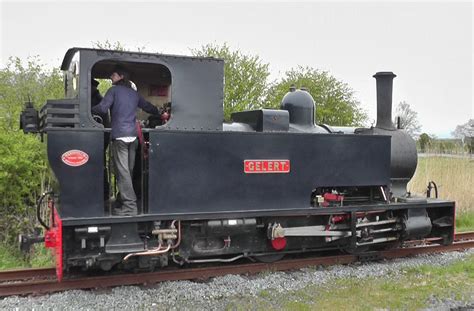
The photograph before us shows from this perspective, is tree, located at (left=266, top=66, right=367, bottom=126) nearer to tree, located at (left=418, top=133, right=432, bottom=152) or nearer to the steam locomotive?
tree, located at (left=418, top=133, right=432, bottom=152)

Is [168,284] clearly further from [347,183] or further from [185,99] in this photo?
[347,183]

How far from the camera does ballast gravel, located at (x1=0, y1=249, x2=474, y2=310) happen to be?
4652mm

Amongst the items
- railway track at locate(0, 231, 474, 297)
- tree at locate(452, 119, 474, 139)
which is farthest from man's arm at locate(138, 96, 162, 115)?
tree at locate(452, 119, 474, 139)

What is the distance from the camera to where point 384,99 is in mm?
7230

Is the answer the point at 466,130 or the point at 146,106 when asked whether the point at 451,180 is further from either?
the point at 466,130

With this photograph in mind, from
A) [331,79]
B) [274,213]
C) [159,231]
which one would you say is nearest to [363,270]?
[274,213]

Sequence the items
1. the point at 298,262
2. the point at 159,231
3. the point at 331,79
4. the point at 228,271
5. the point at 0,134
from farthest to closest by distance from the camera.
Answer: the point at 331,79
the point at 0,134
the point at 298,262
the point at 228,271
the point at 159,231

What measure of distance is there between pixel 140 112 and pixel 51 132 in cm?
200

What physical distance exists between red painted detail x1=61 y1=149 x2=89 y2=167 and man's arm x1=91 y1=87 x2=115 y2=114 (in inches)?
22.0

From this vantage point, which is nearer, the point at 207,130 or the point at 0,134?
the point at 207,130

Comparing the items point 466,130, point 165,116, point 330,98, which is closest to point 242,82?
point 330,98

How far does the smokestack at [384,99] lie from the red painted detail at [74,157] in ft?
15.6

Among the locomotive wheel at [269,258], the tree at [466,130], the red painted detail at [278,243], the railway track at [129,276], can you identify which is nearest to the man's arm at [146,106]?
the railway track at [129,276]

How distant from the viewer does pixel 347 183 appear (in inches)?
248
